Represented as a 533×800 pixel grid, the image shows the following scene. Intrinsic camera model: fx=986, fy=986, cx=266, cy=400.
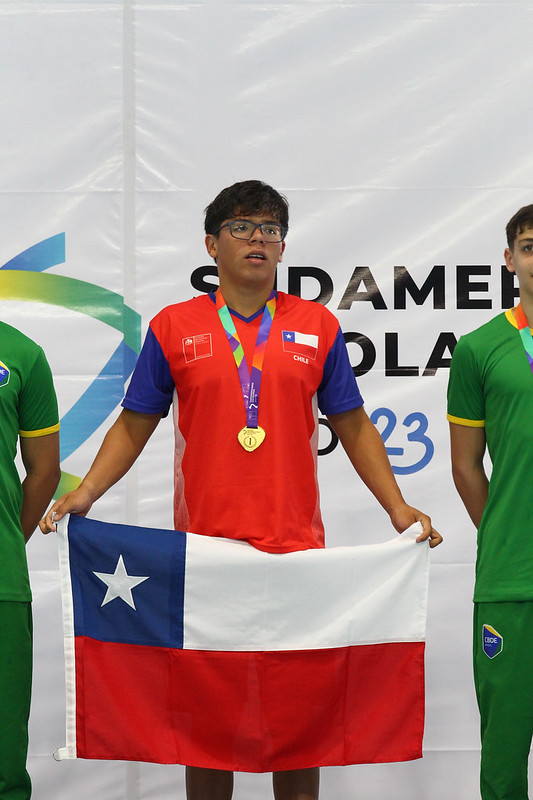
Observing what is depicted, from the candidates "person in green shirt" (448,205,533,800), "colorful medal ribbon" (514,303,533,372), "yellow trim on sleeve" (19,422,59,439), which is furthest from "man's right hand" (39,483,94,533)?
"colorful medal ribbon" (514,303,533,372)

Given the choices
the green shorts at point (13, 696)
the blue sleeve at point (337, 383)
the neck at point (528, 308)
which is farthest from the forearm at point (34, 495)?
the neck at point (528, 308)

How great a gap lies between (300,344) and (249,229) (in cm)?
32

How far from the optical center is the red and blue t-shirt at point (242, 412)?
7.98 ft

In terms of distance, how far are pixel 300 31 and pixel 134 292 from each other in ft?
3.53

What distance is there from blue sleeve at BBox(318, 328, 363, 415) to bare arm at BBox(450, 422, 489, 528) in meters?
0.28

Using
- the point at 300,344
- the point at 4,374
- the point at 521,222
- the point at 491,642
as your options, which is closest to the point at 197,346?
the point at 300,344

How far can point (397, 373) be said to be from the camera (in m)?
3.42

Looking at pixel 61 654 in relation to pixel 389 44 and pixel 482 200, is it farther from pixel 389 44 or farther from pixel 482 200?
pixel 389 44

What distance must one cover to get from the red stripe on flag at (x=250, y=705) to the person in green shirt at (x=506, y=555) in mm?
230

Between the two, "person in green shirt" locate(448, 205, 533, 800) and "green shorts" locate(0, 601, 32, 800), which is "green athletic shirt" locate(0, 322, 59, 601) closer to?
"green shorts" locate(0, 601, 32, 800)

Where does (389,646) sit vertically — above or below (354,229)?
below

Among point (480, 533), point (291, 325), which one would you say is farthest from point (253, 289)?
point (480, 533)

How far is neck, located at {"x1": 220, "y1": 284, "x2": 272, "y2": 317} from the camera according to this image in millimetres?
2564

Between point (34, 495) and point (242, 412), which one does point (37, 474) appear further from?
point (242, 412)
